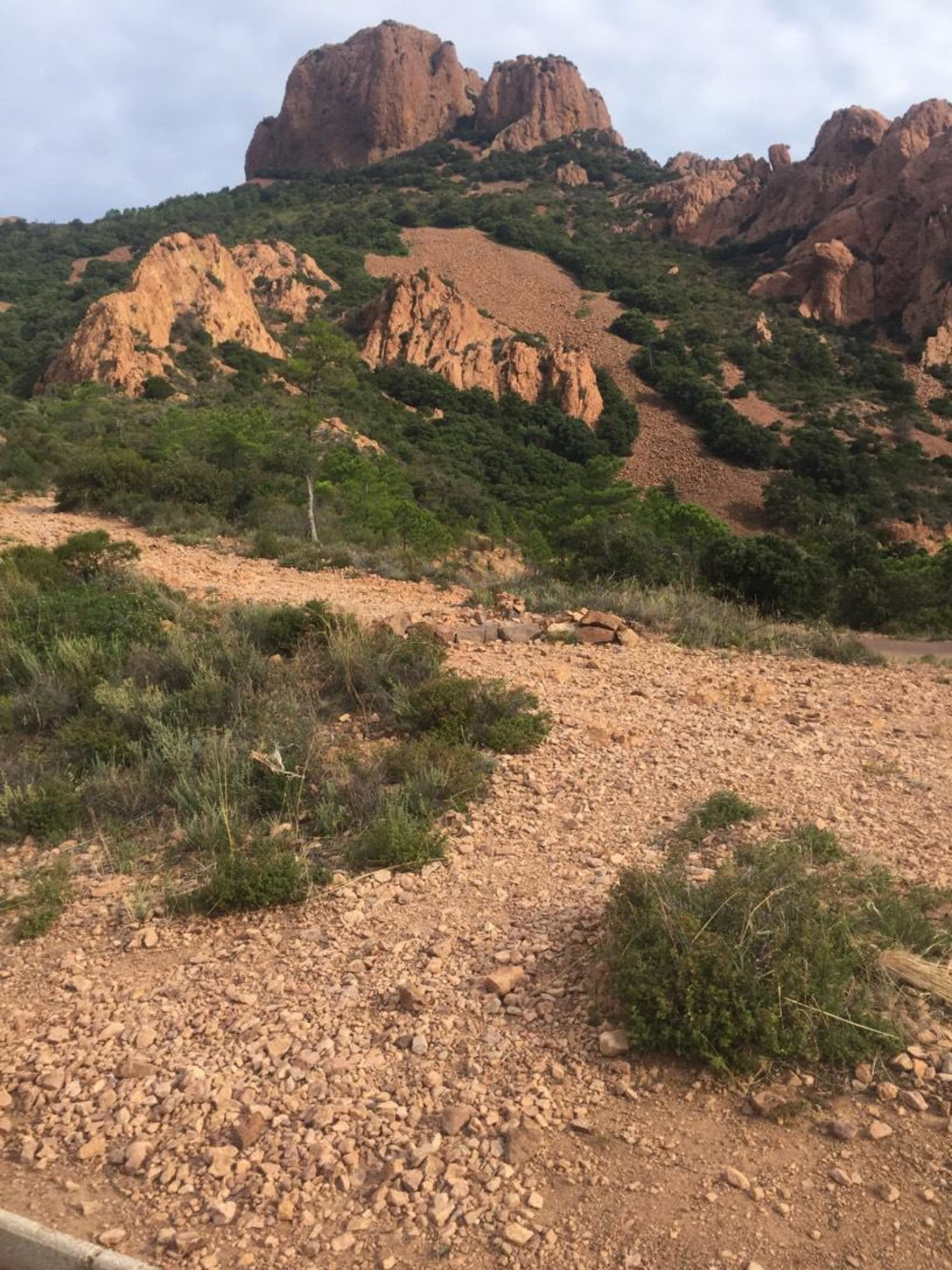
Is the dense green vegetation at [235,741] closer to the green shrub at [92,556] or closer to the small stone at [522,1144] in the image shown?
the small stone at [522,1144]

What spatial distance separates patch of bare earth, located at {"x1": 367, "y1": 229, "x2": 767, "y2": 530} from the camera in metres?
39.6

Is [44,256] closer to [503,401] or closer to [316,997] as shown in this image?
[503,401]

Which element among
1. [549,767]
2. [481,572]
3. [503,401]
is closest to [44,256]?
[503,401]

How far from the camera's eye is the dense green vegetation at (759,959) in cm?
267

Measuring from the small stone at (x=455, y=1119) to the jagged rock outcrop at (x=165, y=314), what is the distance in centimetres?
3391

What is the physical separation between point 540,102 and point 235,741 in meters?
110

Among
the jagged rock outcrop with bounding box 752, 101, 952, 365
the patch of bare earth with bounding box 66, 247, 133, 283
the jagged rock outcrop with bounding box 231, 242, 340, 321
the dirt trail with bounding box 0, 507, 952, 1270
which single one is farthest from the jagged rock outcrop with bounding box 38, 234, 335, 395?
the jagged rock outcrop with bounding box 752, 101, 952, 365

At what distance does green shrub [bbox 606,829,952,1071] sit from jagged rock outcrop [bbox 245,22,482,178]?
10370cm

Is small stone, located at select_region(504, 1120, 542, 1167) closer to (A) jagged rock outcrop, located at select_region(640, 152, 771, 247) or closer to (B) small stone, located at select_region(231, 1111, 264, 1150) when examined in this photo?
(B) small stone, located at select_region(231, 1111, 264, 1150)

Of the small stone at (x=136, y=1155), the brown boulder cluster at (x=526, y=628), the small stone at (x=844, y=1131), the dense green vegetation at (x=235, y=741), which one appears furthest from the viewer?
the brown boulder cluster at (x=526, y=628)

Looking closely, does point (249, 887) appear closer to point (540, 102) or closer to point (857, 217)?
point (857, 217)

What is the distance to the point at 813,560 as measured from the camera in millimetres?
12547

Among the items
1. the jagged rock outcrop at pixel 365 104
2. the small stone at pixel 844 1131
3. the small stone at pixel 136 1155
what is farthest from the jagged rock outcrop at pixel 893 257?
the small stone at pixel 136 1155

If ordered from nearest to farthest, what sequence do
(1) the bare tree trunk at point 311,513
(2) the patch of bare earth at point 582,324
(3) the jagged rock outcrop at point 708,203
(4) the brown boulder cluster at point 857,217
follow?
(1) the bare tree trunk at point 311,513, (2) the patch of bare earth at point 582,324, (4) the brown boulder cluster at point 857,217, (3) the jagged rock outcrop at point 708,203
